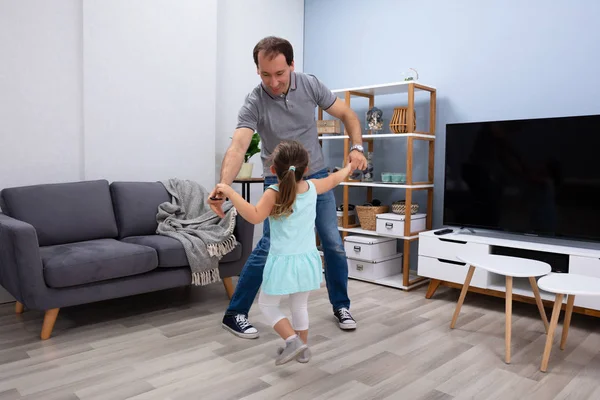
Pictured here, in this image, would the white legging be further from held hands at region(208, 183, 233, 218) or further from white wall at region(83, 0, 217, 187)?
white wall at region(83, 0, 217, 187)

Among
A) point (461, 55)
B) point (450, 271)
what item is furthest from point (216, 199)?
point (461, 55)

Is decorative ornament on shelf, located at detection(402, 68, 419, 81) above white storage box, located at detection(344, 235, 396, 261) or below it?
above

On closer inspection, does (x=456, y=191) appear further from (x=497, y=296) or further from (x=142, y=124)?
(x=142, y=124)

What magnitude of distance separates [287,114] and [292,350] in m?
1.07

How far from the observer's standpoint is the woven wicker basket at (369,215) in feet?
12.2

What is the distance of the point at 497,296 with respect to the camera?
3.15 meters

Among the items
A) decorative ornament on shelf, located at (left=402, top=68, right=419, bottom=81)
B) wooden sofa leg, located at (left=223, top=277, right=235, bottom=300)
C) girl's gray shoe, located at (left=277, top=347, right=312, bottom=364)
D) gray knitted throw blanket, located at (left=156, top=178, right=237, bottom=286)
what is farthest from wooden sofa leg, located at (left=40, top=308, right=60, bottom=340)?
decorative ornament on shelf, located at (left=402, top=68, right=419, bottom=81)

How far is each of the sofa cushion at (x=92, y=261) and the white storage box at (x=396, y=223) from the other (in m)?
1.61

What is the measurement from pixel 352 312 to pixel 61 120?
220cm

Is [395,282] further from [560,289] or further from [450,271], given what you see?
[560,289]

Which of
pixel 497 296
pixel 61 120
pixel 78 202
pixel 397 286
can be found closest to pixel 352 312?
pixel 397 286

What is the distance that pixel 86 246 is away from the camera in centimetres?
275

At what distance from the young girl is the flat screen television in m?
1.54

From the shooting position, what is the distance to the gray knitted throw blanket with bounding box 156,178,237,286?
2918 millimetres
